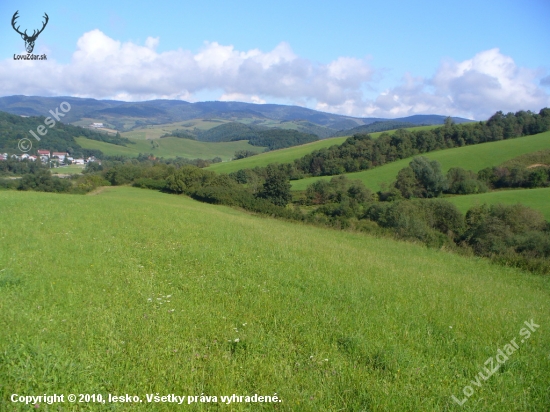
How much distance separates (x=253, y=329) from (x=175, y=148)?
16144 centimetres

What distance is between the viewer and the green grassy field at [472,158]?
6912cm

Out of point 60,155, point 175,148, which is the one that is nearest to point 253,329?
point 60,155

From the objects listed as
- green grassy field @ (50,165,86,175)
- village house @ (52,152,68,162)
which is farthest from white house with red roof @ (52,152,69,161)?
green grassy field @ (50,165,86,175)

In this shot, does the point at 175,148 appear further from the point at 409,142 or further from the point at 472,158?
the point at 472,158

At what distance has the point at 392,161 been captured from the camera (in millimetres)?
86000

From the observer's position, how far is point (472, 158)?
240 feet

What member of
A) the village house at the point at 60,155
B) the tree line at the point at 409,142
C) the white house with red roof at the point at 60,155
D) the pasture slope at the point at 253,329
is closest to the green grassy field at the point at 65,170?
the village house at the point at 60,155

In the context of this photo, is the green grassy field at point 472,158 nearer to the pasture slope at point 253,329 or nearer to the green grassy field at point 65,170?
the green grassy field at point 65,170

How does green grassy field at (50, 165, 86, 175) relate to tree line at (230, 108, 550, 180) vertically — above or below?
below

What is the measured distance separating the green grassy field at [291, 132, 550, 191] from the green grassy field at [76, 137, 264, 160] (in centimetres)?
8052

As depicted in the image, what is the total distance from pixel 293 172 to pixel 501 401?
264 feet

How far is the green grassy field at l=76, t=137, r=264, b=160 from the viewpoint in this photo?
125 m

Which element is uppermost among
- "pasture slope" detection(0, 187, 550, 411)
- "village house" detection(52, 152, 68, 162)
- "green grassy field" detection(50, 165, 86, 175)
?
"village house" detection(52, 152, 68, 162)

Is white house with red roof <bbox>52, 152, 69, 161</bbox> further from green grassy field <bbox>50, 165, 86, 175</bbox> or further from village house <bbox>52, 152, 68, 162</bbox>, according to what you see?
green grassy field <bbox>50, 165, 86, 175</bbox>
